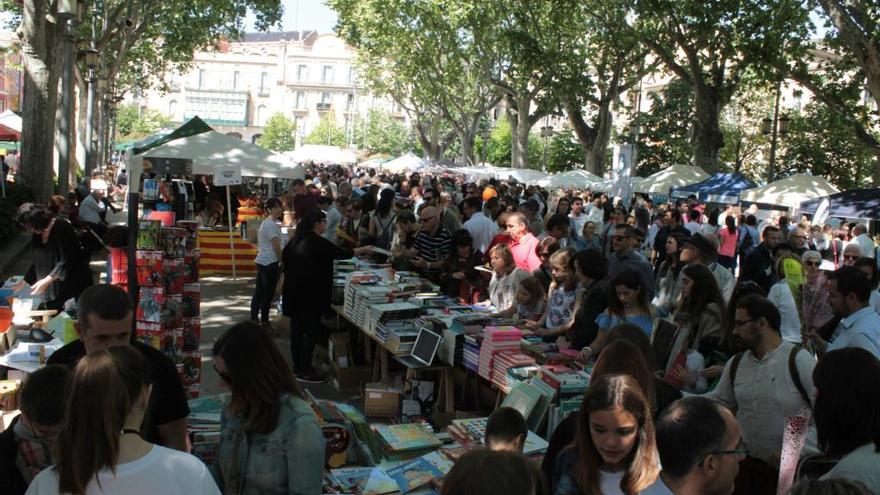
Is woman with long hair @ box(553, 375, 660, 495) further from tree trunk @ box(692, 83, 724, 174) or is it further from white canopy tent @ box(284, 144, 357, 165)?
white canopy tent @ box(284, 144, 357, 165)

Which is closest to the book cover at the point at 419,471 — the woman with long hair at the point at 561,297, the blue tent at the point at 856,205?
the woman with long hair at the point at 561,297

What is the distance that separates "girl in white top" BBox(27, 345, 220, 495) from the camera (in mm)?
2453

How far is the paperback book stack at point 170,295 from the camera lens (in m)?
6.64

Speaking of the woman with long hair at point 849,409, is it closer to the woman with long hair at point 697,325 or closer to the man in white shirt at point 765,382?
the man in white shirt at point 765,382

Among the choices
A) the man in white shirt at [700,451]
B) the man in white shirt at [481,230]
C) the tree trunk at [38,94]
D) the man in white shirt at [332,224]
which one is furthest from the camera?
the tree trunk at [38,94]

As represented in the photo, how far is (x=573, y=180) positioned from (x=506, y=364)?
76.1ft

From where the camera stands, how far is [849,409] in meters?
3.25

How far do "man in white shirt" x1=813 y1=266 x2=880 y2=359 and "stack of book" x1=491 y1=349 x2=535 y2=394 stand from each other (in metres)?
2.01

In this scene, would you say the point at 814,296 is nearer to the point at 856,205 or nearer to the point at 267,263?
the point at 267,263

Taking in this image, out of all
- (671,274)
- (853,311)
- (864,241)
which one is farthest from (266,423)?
(864,241)

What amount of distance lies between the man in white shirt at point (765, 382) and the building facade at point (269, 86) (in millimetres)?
108428

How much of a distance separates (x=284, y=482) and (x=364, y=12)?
122 feet

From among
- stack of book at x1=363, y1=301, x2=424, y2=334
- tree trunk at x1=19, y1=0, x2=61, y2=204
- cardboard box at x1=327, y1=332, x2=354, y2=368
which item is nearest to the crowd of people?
stack of book at x1=363, y1=301, x2=424, y2=334

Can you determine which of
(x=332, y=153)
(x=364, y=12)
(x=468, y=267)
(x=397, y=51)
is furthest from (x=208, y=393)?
(x=397, y=51)
